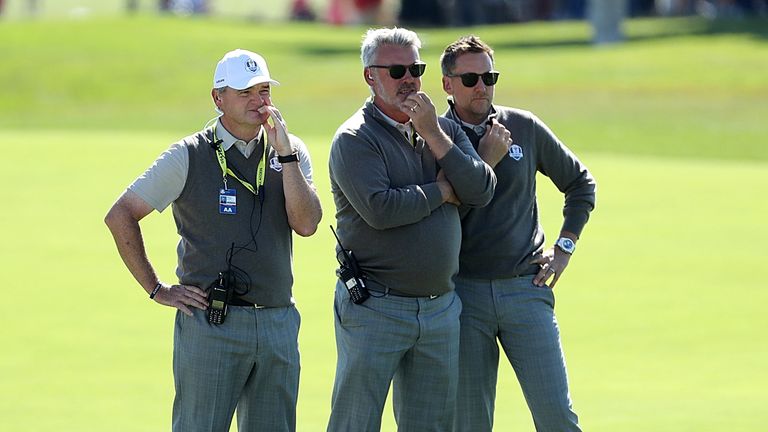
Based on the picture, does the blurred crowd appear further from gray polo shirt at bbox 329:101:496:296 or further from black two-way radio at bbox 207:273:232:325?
black two-way radio at bbox 207:273:232:325

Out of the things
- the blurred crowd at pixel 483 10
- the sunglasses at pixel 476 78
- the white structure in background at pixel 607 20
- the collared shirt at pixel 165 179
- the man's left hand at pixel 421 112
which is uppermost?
the blurred crowd at pixel 483 10

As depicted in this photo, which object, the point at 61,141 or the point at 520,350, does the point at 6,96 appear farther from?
the point at 520,350

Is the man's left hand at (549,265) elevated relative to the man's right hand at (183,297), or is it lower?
elevated

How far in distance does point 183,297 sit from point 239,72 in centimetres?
99

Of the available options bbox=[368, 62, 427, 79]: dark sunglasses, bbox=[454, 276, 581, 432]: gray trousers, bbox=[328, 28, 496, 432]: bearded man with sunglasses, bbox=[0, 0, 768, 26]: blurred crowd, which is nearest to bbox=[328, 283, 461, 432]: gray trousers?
bbox=[328, 28, 496, 432]: bearded man with sunglasses

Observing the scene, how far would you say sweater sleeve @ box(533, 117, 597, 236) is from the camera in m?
7.29

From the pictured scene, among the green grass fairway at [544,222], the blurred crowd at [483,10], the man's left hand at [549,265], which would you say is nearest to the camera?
the man's left hand at [549,265]

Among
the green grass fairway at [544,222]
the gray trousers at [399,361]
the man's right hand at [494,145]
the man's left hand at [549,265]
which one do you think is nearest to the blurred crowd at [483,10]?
the green grass fairway at [544,222]

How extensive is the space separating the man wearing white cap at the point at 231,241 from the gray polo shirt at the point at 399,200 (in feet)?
0.71

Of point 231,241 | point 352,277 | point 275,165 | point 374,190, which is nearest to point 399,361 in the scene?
point 352,277

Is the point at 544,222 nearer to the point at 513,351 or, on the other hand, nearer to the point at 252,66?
the point at 513,351

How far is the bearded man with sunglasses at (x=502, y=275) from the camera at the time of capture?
22.8 ft

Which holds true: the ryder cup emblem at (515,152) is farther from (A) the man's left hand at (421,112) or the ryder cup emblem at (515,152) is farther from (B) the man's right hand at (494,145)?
(A) the man's left hand at (421,112)

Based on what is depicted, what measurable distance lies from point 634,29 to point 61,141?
1146 inches
